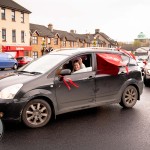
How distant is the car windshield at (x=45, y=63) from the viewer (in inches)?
260

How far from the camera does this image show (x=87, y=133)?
570 centimetres

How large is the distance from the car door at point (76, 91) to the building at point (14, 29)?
37.6 meters

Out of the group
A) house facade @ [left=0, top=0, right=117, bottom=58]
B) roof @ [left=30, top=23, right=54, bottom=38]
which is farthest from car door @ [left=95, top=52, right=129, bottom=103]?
roof @ [left=30, top=23, right=54, bottom=38]

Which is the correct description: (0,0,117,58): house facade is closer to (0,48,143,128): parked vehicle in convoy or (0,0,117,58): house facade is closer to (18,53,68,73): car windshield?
(0,48,143,128): parked vehicle in convoy

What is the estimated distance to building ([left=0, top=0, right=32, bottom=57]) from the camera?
141 feet

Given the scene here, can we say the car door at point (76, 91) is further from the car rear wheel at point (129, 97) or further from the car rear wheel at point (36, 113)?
the car rear wheel at point (129, 97)

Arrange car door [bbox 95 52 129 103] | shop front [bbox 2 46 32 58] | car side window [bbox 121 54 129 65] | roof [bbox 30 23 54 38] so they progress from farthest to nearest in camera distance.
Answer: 1. roof [bbox 30 23 54 38]
2. shop front [bbox 2 46 32 58]
3. car side window [bbox 121 54 129 65]
4. car door [bbox 95 52 129 103]

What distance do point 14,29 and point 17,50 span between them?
345cm

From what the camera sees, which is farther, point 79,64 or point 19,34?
point 19,34

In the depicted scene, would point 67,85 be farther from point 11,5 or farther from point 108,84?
point 11,5

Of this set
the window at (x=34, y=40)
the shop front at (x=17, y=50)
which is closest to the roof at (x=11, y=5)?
the shop front at (x=17, y=50)

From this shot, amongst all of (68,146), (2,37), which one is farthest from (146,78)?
(2,37)

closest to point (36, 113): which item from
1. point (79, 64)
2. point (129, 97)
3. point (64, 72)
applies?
point (64, 72)

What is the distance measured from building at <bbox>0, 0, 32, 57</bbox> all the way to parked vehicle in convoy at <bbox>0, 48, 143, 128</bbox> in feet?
122
